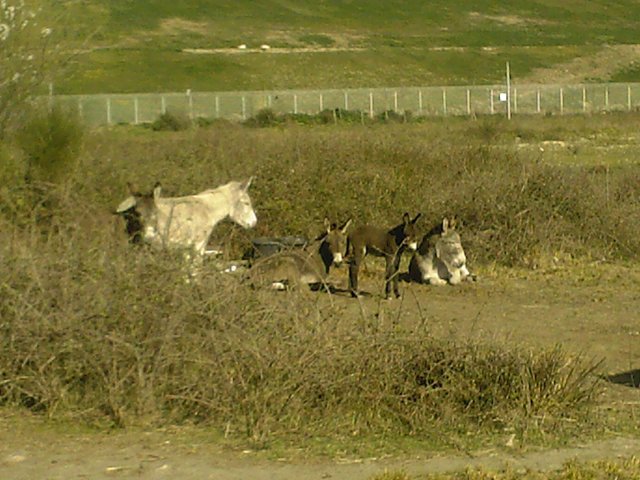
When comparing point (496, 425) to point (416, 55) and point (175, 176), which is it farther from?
point (416, 55)

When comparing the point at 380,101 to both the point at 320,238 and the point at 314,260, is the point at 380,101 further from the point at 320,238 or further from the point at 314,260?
the point at 314,260

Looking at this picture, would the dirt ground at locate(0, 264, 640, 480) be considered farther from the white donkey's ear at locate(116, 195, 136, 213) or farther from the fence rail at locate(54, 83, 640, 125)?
the fence rail at locate(54, 83, 640, 125)

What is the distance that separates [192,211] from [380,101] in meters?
53.0

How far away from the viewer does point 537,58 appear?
316 feet

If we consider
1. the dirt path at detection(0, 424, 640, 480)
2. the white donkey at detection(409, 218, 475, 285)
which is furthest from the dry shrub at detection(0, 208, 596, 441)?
the white donkey at detection(409, 218, 475, 285)

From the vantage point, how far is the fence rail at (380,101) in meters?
61.4

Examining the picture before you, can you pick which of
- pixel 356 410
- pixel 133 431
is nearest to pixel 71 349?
pixel 133 431

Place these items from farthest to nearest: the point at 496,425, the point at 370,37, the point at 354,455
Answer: the point at 370,37 → the point at 496,425 → the point at 354,455

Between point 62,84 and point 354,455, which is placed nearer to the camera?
point 354,455

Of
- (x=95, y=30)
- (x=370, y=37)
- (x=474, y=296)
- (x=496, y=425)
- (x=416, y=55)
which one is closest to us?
(x=496, y=425)

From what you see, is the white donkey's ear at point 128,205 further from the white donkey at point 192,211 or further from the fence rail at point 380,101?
the fence rail at point 380,101

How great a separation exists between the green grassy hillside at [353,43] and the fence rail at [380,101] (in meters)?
10.2

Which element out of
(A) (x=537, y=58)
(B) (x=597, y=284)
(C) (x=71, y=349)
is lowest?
(A) (x=537, y=58)

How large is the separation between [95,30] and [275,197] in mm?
3682
